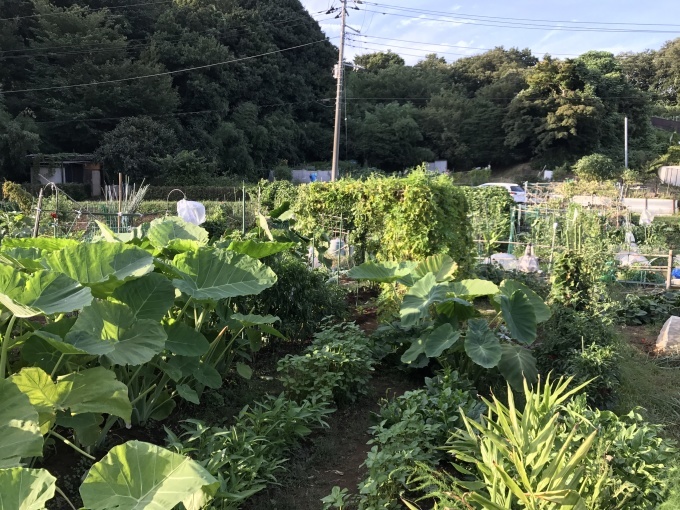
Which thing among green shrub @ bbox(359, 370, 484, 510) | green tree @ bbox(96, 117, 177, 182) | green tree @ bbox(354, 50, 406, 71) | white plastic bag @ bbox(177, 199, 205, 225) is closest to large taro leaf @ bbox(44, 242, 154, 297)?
green shrub @ bbox(359, 370, 484, 510)

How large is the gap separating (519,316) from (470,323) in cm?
37

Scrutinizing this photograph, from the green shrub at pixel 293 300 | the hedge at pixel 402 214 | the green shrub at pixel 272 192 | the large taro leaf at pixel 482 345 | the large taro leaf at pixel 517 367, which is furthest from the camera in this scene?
the green shrub at pixel 272 192

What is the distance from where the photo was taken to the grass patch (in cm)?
359

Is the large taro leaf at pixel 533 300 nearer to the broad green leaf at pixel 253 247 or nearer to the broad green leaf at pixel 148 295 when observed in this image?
the broad green leaf at pixel 253 247

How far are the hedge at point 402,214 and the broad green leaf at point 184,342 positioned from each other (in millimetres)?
2874

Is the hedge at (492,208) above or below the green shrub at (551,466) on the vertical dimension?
above

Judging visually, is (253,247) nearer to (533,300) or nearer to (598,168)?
(533,300)

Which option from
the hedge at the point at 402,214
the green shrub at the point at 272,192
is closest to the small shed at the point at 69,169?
the green shrub at the point at 272,192

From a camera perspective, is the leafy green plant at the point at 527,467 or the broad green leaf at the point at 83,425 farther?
the broad green leaf at the point at 83,425

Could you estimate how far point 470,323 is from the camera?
361 cm

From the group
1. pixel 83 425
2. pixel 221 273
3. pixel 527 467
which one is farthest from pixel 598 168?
pixel 83 425

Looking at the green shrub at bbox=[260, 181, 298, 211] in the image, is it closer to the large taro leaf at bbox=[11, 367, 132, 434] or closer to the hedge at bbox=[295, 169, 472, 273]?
the hedge at bbox=[295, 169, 472, 273]

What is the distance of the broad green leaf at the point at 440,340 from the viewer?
11.2 ft

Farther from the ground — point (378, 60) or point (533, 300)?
point (378, 60)
